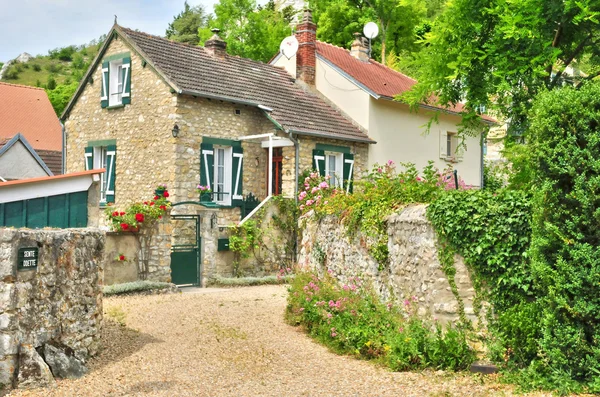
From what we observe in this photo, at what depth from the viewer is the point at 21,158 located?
1784cm

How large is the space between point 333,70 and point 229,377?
53.0ft

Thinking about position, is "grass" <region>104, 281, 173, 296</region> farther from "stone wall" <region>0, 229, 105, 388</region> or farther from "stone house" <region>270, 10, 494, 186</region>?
"stone house" <region>270, 10, 494, 186</region>

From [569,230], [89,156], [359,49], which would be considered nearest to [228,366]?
[569,230]

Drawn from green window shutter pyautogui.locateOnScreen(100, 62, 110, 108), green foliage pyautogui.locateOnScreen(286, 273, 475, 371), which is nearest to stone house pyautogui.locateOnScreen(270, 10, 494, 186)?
green window shutter pyautogui.locateOnScreen(100, 62, 110, 108)

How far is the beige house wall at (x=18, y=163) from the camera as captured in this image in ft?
57.1

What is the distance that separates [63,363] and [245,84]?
45.7 feet

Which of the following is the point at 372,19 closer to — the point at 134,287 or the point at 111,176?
the point at 111,176

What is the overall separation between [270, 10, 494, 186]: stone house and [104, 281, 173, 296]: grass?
9.80 metres

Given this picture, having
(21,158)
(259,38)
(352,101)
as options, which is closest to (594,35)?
(352,101)

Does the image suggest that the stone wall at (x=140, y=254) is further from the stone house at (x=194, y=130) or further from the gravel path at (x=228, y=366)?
the gravel path at (x=228, y=366)

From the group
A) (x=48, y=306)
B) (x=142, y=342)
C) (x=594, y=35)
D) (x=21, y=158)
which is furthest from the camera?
(x=21, y=158)

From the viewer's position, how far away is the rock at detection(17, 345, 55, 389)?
6578 mm

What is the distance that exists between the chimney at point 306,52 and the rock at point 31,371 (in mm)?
17025

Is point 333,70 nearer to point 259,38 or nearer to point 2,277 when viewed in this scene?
point 259,38
